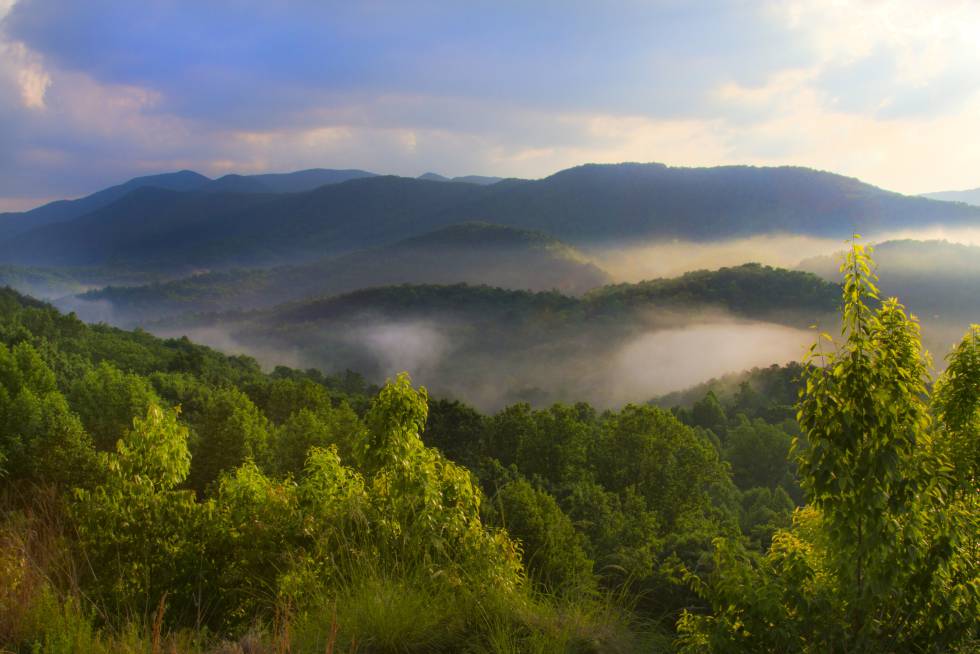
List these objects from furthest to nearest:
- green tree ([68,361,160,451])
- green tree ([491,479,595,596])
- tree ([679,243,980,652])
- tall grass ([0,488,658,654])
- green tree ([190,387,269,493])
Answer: green tree ([68,361,160,451]) → green tree ([190,387,269,493]) → green tree ([491,479,595,596]) → tree ([679,243,980,652]) → tall grass ([0,488,658,654])

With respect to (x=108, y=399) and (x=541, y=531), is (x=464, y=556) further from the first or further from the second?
(x=108, y=399)

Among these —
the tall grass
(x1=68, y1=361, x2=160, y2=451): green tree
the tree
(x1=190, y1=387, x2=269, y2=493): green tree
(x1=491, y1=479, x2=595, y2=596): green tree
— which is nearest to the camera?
the tall grass

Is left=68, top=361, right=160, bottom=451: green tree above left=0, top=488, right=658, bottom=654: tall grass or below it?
below

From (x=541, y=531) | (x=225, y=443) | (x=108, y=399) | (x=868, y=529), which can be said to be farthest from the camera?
(x=108, y=399)

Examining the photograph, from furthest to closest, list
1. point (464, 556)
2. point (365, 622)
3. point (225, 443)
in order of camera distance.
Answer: point (225, 443) → point (464, 556) → point (365, 622)

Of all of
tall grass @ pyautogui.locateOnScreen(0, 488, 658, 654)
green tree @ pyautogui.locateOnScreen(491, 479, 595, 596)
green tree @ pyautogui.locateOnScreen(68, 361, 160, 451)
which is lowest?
green tree @ pyautogui.locateOnScreen(491, 479, 595, 596)

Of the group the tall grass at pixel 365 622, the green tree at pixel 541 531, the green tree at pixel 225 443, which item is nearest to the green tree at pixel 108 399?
the green tree at pixel 225 443

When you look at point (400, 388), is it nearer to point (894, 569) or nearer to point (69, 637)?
point (69, 637)

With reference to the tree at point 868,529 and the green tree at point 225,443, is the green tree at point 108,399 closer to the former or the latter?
the green tree at point 225,443

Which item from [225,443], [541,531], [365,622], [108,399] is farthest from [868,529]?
[108,399]

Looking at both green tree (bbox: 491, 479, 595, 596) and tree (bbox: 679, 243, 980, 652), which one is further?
green tree (bbox: 491, 479, 595, 596)

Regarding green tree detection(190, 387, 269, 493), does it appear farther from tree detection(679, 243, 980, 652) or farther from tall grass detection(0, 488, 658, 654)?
tree detection(679, 243, 980, 652)

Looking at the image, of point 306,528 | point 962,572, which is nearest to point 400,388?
point 306,528

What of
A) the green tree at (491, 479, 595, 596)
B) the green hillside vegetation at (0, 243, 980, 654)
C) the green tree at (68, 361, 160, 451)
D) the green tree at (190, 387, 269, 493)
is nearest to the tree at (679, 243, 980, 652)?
the green hillside vegetation at (0, 243, 980, 654)
